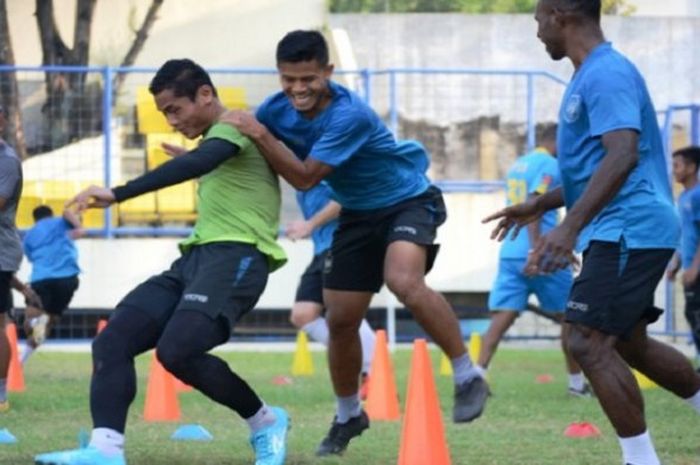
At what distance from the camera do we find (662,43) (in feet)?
90.2

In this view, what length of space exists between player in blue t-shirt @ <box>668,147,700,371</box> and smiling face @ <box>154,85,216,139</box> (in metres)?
6.00

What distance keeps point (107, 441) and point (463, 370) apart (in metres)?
1.94

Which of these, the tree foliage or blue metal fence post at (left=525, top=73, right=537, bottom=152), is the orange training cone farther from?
the tree foliage

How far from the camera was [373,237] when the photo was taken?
8.50 metres

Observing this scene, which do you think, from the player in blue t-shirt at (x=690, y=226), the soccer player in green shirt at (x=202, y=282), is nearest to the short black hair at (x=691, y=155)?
the player in blue t-shirt at (x=690, y=226)

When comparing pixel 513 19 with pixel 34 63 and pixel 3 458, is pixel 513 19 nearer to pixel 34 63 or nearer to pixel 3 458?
pixel 34 63

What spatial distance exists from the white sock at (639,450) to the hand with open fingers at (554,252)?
2.66 feet

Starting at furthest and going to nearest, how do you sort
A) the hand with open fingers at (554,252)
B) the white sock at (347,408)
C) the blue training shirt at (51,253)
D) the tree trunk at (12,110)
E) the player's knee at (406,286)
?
the tree trunk at (12,110), the blue training shirt at (51,253), the white sock at (347,408), the player's knee at (406,286), the hand with open fingers at (554,252)

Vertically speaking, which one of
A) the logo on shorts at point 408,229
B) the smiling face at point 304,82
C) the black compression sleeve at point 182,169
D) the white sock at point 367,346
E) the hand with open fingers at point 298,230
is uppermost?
the smiling face at point 304,82

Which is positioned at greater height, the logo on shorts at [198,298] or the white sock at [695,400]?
the logo on shorts at [198,298]

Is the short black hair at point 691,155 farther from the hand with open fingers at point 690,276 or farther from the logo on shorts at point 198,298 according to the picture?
the logo on shorts at point 198,298

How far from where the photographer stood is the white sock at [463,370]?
8406 mm

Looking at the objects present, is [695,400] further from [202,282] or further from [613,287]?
[202,282]

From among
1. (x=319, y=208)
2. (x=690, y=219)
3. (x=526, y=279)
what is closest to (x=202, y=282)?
(x=319, y=208)
